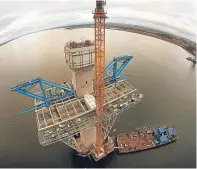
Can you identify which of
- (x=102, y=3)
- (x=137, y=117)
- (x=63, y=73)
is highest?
(x=63, y=73)

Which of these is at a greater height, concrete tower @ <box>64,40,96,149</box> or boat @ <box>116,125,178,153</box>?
concrete tower @ <box>64,40,96,149</box>

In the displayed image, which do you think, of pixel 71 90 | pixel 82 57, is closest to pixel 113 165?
pixel 71 90

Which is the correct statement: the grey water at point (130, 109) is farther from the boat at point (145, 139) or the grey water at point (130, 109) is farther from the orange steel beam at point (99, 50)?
the orange steel beam at point (99, 50)

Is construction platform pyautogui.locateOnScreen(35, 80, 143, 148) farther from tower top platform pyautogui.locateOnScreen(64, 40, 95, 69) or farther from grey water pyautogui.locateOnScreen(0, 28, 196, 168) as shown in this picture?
grey water pyautogui.locateOnScreen(0, 28, 196, 168)

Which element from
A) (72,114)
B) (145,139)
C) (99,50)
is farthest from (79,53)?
(145,139)

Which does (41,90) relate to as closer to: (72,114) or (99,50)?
(72,114)

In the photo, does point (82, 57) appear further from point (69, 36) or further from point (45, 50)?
point (69, 36)

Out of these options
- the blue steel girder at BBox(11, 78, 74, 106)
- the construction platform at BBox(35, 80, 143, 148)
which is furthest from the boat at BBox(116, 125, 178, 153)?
the blue steel girder at BBox(11, 78, 74, 106)
